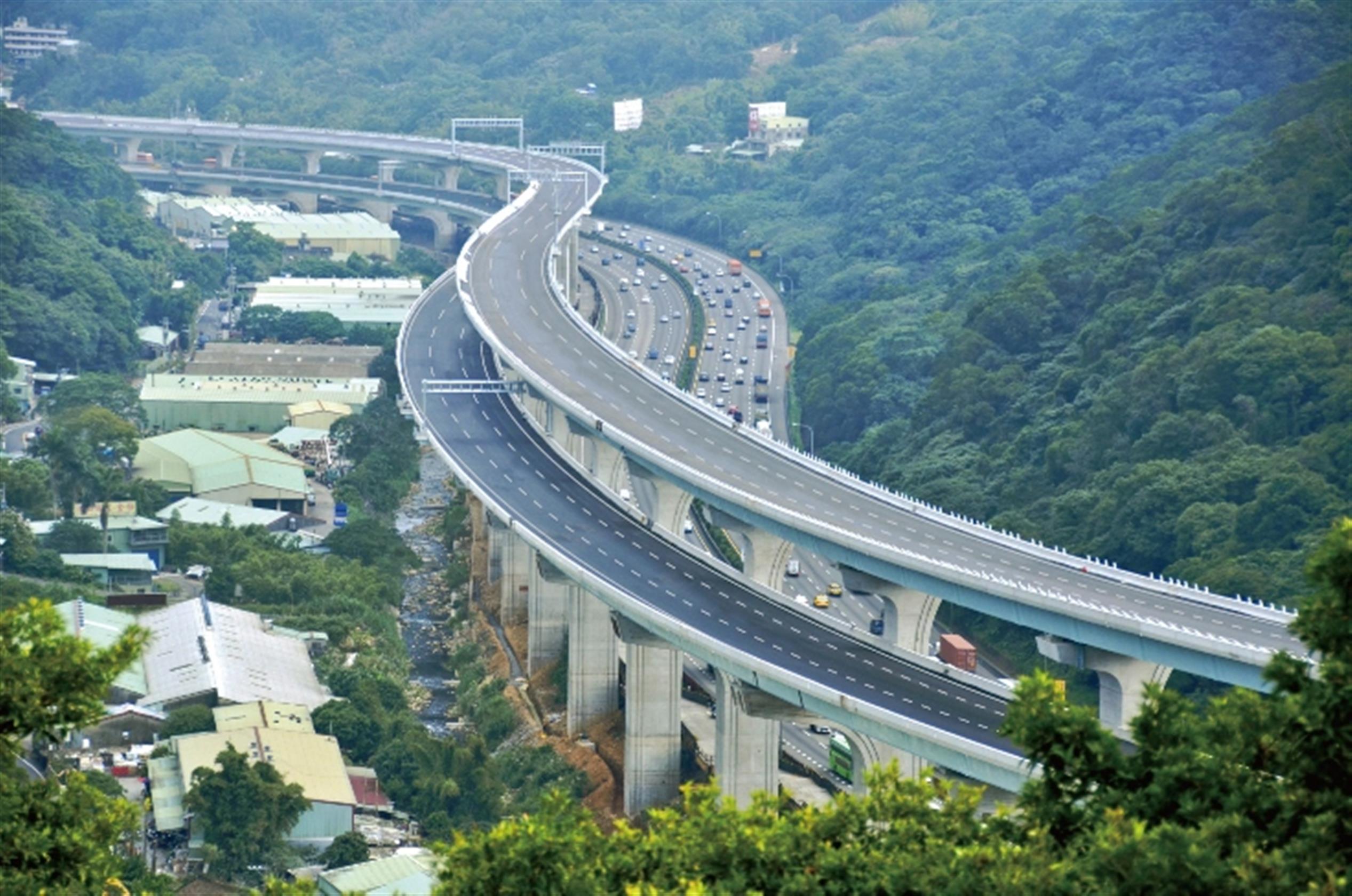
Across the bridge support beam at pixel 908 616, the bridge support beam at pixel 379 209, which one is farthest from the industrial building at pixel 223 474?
the bridge support beam at pixel 379 209

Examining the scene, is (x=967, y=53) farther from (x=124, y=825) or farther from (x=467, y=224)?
(x=124, y=825)

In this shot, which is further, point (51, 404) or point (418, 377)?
point (51, 404)

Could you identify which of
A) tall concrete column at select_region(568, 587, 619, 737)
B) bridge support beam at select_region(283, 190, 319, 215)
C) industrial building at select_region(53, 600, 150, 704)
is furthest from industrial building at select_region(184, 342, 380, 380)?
bridge support beam at select_region(283, 190, 319, 215)

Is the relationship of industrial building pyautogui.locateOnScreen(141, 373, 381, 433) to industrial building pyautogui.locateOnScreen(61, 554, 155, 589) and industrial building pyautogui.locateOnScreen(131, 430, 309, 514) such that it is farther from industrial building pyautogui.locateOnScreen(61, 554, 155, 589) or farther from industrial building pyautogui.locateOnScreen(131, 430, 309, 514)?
industrial building pyautogui.locateOnScreen(61, 554, 155, 589)

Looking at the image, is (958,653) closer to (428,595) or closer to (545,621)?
(545,621)

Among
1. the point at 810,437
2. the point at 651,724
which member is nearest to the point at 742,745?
the point at 651,724

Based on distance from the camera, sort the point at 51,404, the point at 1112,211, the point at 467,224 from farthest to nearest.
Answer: the point at 467,224, the point at 1112,211, the point at 51,404

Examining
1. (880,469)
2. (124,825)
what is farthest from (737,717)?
(880,469)
